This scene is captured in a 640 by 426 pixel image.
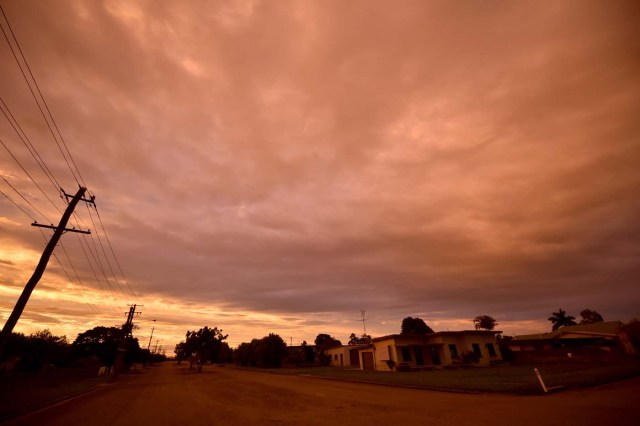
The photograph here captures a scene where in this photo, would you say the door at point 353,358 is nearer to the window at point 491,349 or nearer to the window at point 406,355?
the window at point 406,355

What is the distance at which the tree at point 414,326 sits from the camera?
7931 centimetres

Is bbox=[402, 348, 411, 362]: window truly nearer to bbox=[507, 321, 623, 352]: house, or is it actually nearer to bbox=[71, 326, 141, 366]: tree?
bbox=[507, 321, 623, 352]: house

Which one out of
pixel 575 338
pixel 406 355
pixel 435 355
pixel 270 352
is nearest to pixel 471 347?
pixel 435 355

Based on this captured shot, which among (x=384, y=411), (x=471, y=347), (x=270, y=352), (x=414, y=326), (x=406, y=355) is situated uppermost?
(x=414, y=326)

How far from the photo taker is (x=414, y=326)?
8056 cm

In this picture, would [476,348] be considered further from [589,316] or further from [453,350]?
[589,316]

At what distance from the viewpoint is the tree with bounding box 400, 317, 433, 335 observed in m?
79.3

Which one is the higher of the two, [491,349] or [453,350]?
[491,349]

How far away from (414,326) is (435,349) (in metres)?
45.2

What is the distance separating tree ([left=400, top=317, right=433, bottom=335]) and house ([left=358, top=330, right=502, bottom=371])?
1673 inches

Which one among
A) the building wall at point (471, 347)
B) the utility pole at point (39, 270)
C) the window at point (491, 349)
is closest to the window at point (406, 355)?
the building wall at point (471, 347)

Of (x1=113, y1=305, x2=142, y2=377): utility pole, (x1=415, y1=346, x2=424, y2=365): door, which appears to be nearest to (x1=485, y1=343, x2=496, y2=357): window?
(x1=415, y1=346, x2=424, y2=365): door

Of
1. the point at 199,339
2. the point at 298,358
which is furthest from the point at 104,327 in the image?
the point at 298,358

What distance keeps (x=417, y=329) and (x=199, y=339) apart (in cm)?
5649
